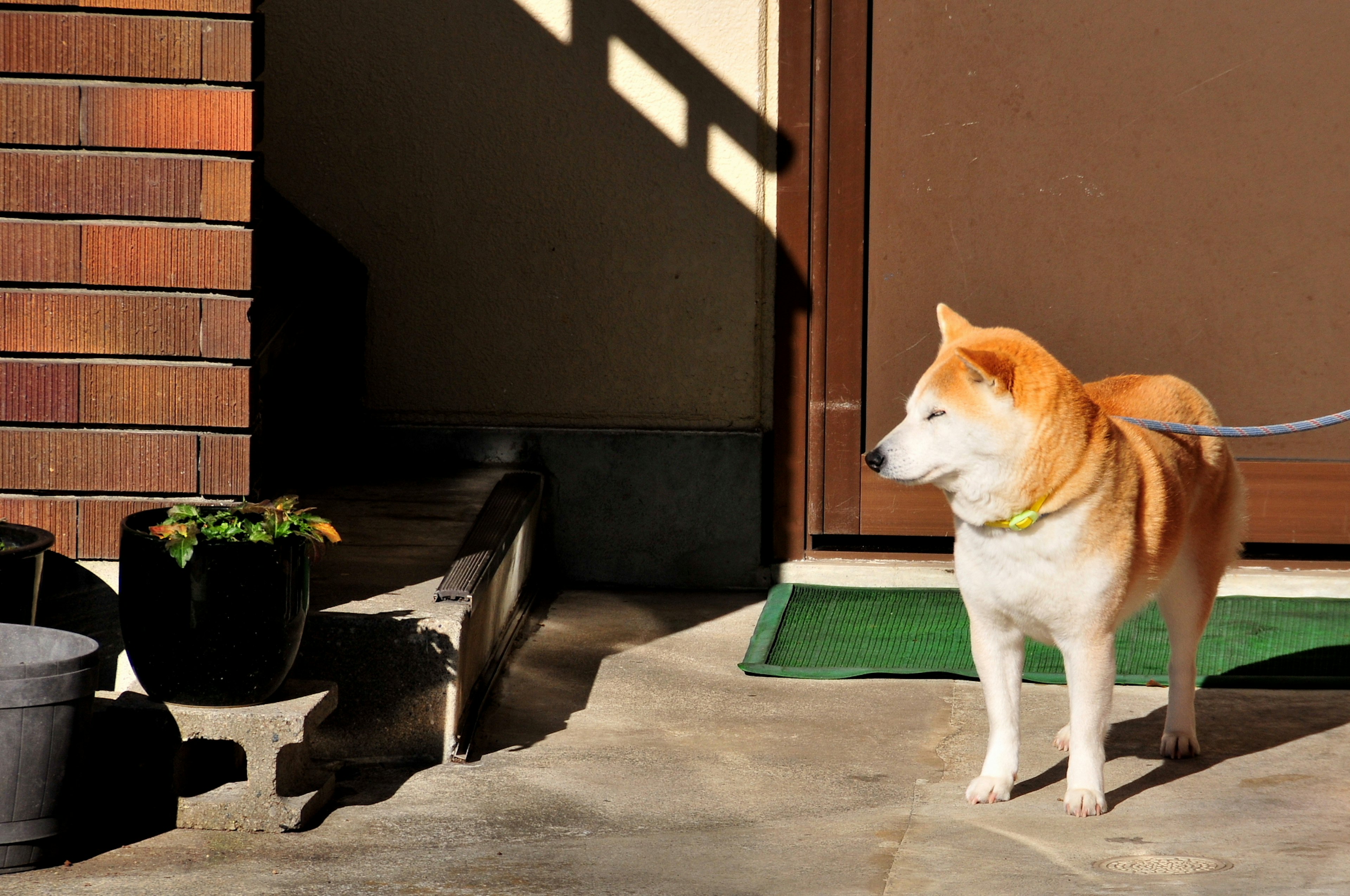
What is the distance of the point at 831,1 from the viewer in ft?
21.4

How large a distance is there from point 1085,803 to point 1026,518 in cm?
82

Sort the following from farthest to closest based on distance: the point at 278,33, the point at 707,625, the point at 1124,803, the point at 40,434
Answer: the point at 278,33 → the point at 707,625 → the point at 40,434 → the point at 1124,803

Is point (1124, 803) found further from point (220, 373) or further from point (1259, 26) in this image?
point (1259, 26)

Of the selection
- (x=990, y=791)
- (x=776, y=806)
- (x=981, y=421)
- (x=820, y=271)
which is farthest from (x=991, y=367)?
(x=820, y=271)

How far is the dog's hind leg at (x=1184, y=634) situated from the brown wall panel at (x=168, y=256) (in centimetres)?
295

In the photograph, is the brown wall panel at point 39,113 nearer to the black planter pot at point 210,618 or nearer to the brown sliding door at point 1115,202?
the black planter pot at point 210,618

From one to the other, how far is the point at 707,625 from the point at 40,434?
2.93 metres

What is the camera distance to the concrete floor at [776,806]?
353cm

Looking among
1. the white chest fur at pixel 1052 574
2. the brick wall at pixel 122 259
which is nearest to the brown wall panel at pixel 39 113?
the brick wall at pixel 122 259

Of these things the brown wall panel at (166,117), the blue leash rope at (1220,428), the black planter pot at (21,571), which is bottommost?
the black planter pot at (21,571)

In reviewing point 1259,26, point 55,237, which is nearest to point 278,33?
point 55,237

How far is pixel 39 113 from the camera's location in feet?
13.8

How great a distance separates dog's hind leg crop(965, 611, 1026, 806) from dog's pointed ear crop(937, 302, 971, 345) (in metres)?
0.80

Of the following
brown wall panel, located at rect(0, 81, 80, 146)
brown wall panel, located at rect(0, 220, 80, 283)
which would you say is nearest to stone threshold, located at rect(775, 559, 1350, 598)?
brown wall panel, located at rect(0, 220, 80, 283)
